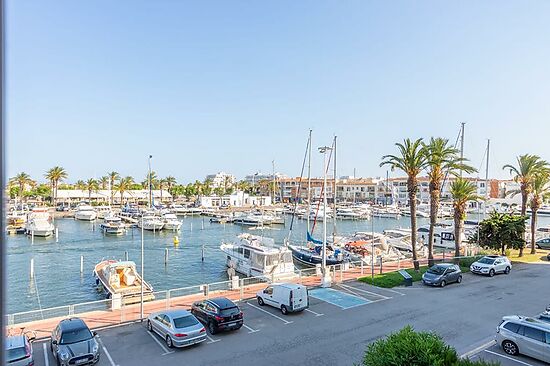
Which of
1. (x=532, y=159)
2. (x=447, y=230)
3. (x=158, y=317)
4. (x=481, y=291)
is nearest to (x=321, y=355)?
(x=158, y=317)

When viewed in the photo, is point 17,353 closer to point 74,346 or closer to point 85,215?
point 74,346

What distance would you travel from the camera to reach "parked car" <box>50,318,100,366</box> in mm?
14305

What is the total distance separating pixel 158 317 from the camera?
1755 centimetres

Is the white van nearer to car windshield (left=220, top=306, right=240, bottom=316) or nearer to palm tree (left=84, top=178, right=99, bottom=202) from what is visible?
car windshield (left=220, top=306, right=240, bottom=316)

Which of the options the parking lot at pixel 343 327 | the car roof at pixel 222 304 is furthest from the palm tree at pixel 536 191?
the car roof at pixel 222 304

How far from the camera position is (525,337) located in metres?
15.1

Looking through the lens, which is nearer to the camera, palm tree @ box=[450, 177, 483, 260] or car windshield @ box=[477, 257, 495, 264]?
car windshield @ box=[477, 257, 495, 264]

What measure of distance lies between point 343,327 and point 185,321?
741 cm

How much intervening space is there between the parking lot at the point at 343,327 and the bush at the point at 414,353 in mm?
5169

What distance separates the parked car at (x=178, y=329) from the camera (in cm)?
1597

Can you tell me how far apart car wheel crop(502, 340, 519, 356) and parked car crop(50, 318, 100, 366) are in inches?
620

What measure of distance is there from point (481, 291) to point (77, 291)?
3212 cm

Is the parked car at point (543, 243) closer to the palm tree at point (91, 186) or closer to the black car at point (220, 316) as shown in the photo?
the black car at point (220, 316)

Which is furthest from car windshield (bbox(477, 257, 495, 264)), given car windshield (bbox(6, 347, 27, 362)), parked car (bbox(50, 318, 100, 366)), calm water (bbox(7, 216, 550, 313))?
car windshield (bbox(6, 347, 27, 362))
